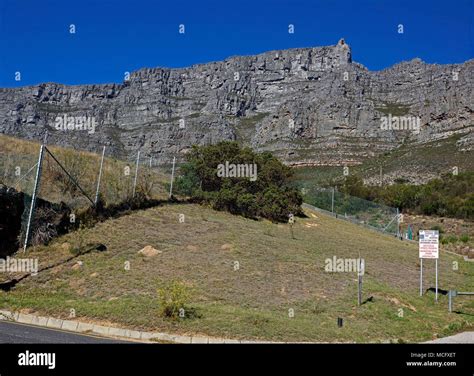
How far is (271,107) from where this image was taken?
16612cm

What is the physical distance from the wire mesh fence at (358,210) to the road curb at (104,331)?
26566 mm

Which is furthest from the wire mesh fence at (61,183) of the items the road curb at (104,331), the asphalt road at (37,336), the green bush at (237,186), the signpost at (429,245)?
the signpost at (429,245)

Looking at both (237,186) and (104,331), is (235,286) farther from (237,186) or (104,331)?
(237,186)

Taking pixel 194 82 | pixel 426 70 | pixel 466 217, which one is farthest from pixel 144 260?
pixel 194 82

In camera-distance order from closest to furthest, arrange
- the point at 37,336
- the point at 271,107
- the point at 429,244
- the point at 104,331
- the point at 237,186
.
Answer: the point at 37,336 < the point at 104,331 < the point at 429,244 < the point at 237,186 < the point at 271,107

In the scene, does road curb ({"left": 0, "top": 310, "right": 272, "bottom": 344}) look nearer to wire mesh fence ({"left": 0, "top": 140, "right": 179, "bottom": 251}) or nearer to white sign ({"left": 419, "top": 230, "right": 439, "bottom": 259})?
wire mesh fence ({"left": 0, "top": 140, "right": 179, "bottom": 251})

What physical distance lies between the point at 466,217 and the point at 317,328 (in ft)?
120

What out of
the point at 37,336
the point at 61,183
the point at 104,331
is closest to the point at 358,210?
the point at 61,183

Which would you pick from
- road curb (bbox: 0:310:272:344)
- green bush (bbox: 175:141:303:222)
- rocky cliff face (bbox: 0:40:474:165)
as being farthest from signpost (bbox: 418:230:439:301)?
rocky cliff face (bbox: 0:40:474:165)

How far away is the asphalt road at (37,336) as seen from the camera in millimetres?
8367

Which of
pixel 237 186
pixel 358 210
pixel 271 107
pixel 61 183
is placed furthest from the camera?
pixel 271 107

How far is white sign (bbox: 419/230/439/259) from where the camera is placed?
15094mm

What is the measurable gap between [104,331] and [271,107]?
160386mm

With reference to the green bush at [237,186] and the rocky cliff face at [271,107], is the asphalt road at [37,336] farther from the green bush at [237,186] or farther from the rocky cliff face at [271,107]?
the rocky cliff face at [271,107]
